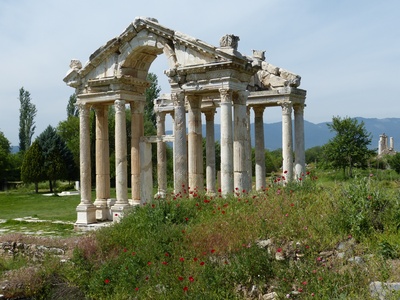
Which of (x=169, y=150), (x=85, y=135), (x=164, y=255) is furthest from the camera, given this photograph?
(x=169, y=150)

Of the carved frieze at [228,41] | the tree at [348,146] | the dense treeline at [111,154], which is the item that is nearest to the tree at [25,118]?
the dense treeline at [111,154]

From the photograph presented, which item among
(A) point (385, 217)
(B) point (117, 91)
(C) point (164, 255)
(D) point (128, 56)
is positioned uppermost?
(D) point (128, 56)

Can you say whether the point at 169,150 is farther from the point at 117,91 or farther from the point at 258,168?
the point at 117,91

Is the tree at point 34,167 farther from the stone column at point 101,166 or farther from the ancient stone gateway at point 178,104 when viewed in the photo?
the stone column at point 101,166

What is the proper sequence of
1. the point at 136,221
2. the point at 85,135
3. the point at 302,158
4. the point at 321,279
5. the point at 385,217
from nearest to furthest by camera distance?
the point at 321,279 < the point at 385,217 < the point at 136,221 < the point at 85,135 < the point at 302,158

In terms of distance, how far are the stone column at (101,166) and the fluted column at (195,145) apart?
4.32m

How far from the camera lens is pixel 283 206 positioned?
1255 centimetres

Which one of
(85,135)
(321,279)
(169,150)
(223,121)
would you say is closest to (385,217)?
(321,279)

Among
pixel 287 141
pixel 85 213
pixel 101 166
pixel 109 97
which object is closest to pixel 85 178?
pixel 101 166

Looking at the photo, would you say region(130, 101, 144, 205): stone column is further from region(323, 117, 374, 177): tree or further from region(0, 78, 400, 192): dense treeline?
region(323, 117, 374, 177): tree

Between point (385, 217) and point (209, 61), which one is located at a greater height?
point (209, 61)

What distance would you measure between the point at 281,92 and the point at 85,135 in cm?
951

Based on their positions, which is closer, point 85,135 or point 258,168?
point 85,135

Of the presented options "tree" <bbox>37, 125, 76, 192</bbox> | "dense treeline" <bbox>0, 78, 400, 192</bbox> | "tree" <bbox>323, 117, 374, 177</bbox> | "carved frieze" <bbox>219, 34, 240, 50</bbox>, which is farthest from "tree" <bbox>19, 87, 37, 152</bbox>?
"carved frieze" <bbox>219, 34, 240, 50</bbox>
